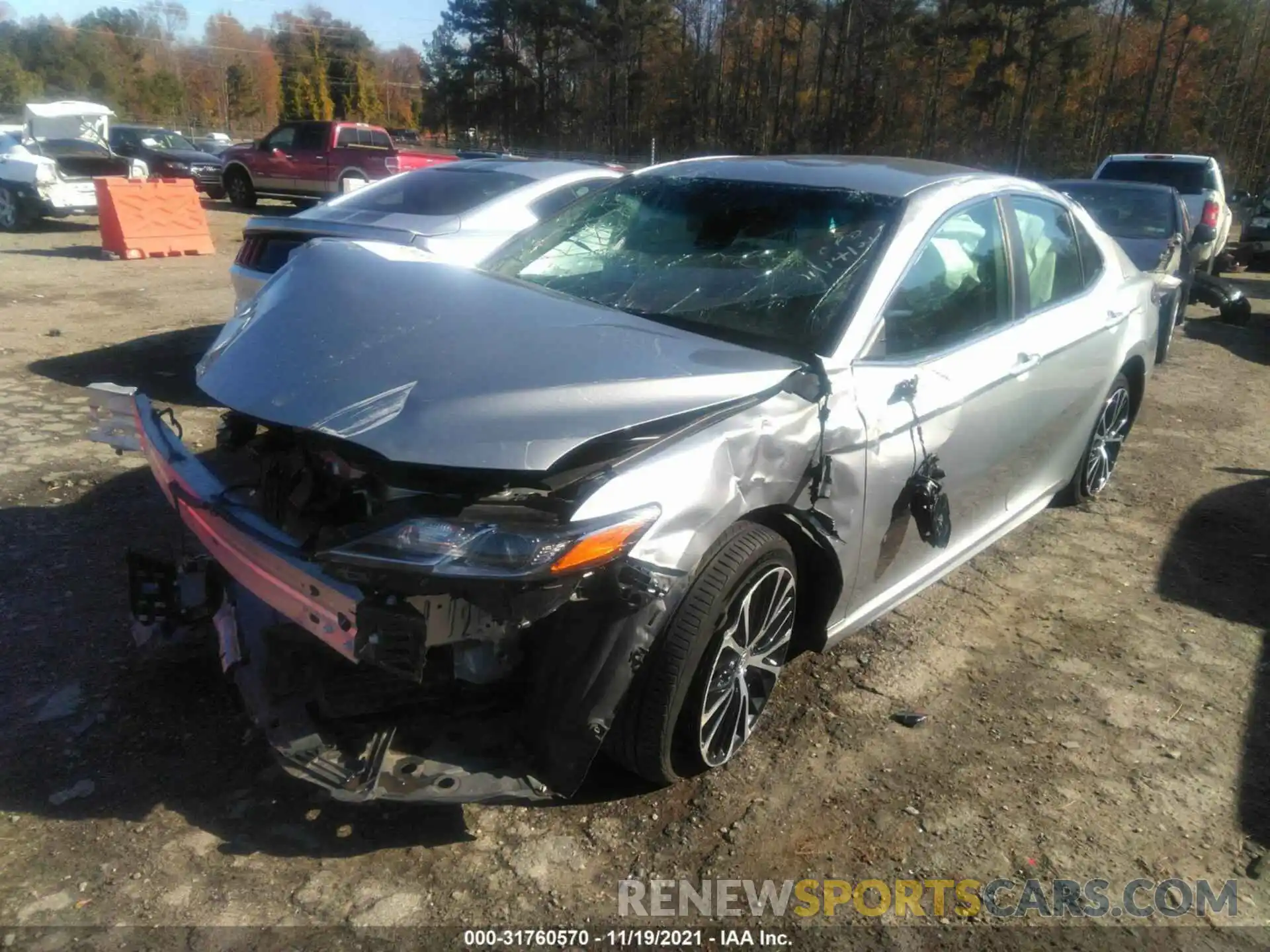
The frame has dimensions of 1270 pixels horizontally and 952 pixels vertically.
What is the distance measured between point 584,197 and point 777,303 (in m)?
1.34

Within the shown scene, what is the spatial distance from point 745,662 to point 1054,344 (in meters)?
2.22

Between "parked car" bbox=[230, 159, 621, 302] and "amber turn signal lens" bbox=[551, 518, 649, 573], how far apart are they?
3793 mm

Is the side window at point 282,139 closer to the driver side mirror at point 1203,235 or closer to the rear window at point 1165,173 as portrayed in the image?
the rear window at point 1165,173

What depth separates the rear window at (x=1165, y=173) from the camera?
13492 mm

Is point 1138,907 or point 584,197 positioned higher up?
point 584,197

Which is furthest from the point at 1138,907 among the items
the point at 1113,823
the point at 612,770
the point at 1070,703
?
the point at 612,770

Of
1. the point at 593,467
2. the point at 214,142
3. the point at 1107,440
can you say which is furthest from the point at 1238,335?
the point at 214,142

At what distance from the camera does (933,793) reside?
9.56 ft

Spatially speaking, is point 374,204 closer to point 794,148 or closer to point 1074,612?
point 1074,612

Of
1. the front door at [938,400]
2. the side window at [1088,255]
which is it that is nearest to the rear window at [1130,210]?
the side window at [1088,255]

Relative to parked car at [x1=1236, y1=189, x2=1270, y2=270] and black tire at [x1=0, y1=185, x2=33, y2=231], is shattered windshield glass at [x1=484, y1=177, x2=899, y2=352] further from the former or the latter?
parked car at [x1=1236, y1=189, x2=1270, y2=270]

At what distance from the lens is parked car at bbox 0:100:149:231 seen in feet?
49.0

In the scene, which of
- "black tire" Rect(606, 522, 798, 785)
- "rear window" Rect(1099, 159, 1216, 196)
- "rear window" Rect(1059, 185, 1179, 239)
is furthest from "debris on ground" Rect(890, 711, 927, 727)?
"rear window" Rect(1099, 159, 1216, 196)

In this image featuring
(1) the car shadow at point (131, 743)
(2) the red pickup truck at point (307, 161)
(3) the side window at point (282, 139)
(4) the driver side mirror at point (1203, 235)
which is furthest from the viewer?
(3) the side window at point (282, 139)
